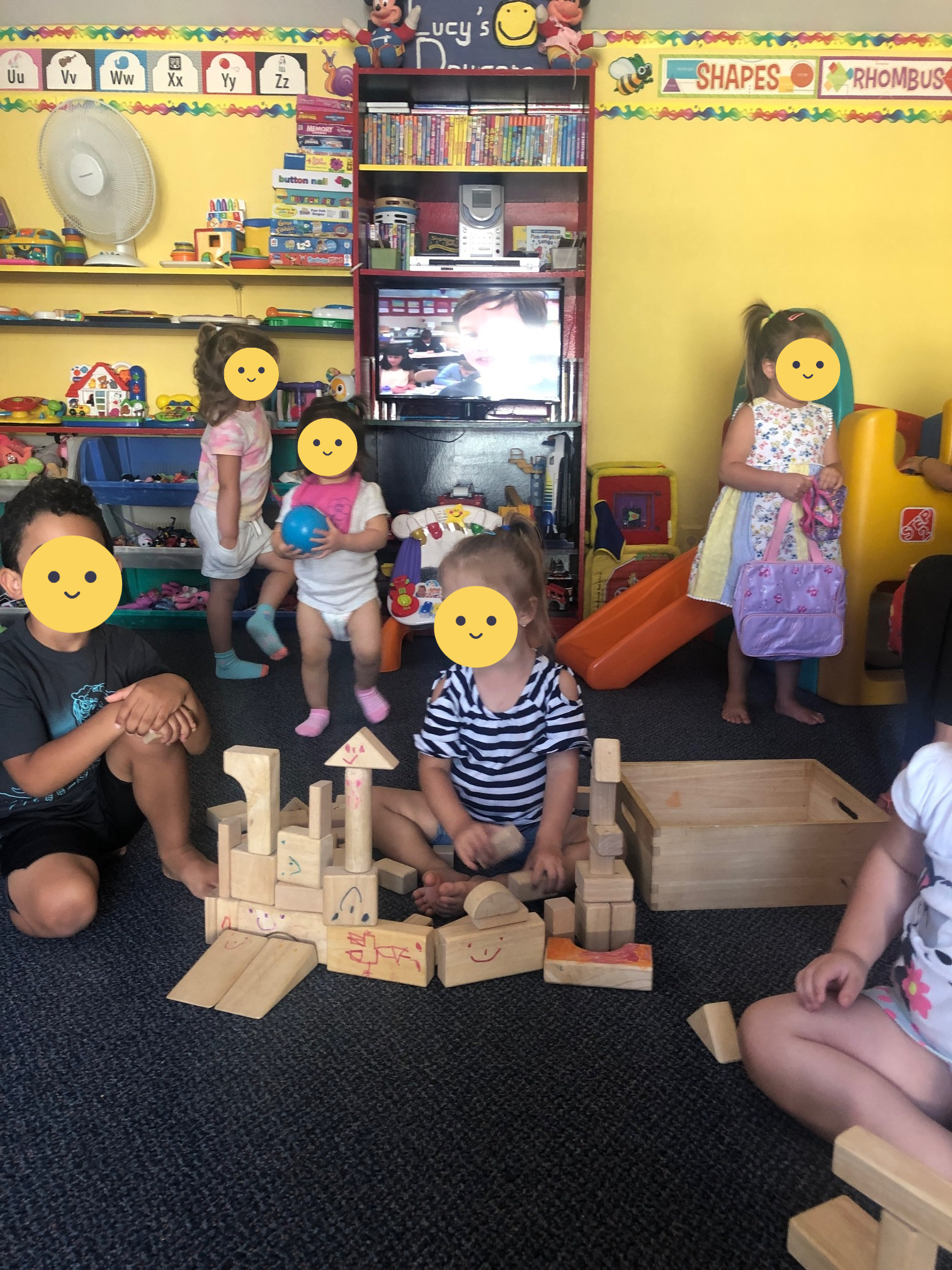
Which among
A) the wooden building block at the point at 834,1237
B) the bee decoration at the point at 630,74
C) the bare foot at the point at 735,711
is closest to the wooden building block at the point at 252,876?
the wooden building block at the point at 834,1237

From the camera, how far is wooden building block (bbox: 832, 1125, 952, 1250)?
0.50 m

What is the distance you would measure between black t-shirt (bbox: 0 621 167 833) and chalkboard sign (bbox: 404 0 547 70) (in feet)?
7.14

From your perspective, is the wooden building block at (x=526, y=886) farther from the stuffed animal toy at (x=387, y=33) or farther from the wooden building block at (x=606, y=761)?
the stuffed animal toy at (x=387, y=33)

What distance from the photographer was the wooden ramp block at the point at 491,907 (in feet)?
3.13

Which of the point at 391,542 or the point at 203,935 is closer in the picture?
the point at 203,935

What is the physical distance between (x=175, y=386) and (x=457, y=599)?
2416 millimetres

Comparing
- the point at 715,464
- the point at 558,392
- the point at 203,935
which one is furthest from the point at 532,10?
the point at 203,935

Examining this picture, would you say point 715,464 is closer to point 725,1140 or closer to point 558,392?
point 558,392

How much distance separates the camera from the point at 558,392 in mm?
2770

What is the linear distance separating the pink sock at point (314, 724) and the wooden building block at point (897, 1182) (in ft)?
4.61

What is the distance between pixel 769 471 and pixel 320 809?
135 cm

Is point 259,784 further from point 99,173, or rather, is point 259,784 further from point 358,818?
point 99,173

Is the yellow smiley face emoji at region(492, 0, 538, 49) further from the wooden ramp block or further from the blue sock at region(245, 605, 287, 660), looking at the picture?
the wooden ramp block

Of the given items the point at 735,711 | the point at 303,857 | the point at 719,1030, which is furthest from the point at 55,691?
the point at 735,711
